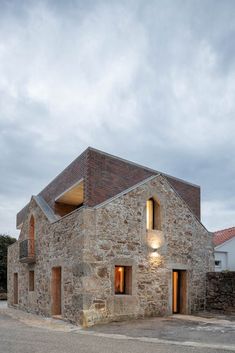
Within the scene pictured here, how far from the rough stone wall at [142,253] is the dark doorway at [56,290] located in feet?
9.72

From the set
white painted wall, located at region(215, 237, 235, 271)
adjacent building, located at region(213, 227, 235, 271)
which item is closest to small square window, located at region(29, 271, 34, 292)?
adjacent building, located at region(213, 227, 235, 271)

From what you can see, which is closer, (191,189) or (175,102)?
(175,102)

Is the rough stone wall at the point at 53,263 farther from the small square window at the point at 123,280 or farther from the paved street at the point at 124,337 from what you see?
the small square window at the point at 123,280

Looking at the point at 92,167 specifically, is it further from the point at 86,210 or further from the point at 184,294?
the point at 184,294

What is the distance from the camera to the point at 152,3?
31.9ft

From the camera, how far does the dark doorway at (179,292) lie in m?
15.8

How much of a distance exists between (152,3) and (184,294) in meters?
10.9

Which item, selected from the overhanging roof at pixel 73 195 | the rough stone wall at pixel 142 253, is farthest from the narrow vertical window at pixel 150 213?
the overhanging roof at pixel 73 195

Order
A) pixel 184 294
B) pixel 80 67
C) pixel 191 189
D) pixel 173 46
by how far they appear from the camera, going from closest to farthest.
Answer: pixel 173 46 < pixel 80 67 < pixel 184 294 < pixel 191 189

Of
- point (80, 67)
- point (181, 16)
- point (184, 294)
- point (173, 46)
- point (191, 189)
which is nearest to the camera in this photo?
point (181, 16)

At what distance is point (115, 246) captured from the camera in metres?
13.4

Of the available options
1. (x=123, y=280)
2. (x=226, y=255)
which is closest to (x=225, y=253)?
(x=226, y=255)

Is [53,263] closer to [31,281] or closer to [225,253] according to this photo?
[31,281]

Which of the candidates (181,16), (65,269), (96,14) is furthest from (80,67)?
(65,269)
